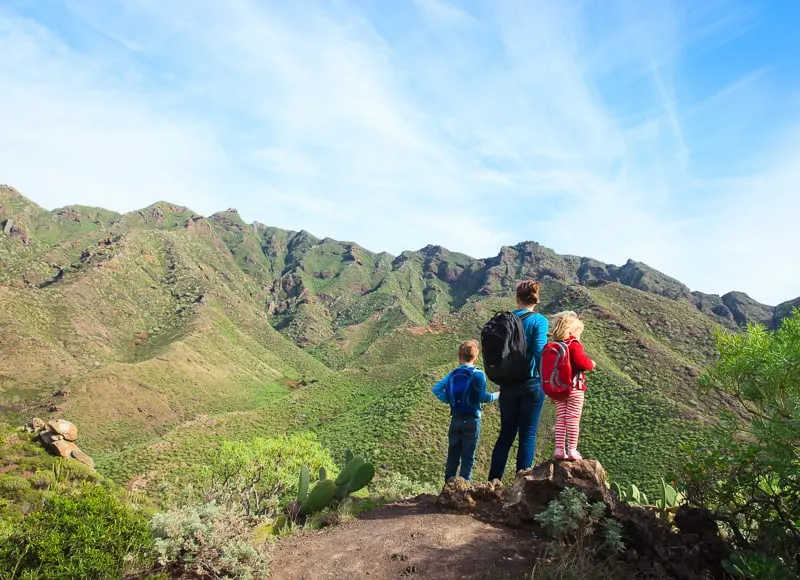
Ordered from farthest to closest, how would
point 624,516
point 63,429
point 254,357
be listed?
1. point 254,357
2. point 63,429
3. point 624,516

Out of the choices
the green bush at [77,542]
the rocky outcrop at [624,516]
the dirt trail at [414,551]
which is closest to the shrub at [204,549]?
the green bush at [77,542]

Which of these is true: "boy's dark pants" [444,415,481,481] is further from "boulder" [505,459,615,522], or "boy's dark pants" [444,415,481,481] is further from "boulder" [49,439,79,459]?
"boulder" [49,439,79,459]

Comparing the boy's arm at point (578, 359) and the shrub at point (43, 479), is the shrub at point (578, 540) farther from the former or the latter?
the shrub at point (43, 479)

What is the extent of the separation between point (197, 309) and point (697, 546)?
7499 cm

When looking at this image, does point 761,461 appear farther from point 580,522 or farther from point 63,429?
point 63,429

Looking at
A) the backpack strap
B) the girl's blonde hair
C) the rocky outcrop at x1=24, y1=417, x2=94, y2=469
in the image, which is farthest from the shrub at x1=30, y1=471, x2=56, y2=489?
the girl's blonde hair

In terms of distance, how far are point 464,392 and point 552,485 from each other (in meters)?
1.66

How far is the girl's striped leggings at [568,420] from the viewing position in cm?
495

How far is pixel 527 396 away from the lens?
5492mm

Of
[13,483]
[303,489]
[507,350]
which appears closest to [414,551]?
[507,350]

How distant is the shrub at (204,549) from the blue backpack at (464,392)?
2865 mm

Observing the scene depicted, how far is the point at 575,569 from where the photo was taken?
3914 mm

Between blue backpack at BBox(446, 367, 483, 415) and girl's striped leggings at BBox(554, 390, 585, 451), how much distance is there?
1.30 metres

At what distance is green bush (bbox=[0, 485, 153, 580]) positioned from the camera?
3.75 meters
